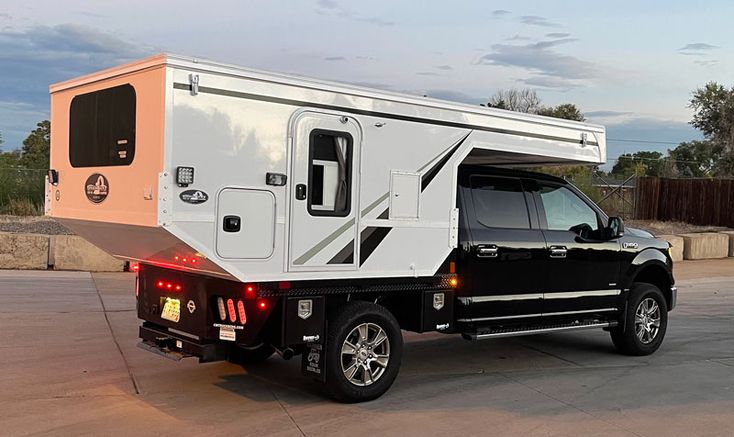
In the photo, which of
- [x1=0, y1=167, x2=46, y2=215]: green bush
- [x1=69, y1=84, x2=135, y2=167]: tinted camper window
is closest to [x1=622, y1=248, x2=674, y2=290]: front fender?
[x1=69, y1=84, x2=135, y2=167]: tinted camper window

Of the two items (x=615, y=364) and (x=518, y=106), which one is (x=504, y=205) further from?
(x=518, y=106)

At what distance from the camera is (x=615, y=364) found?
845cm

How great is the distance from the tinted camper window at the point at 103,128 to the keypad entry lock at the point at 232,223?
0.86 meters

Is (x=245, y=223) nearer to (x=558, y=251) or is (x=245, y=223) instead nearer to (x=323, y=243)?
(x=323, y=243)

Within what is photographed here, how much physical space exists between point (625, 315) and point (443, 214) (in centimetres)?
308

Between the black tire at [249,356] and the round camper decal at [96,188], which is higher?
the round camper decal at [96,188]

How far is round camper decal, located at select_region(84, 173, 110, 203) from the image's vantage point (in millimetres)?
6062

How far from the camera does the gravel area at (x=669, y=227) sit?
81.7 ft

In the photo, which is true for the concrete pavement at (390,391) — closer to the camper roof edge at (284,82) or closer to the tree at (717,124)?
the camper roof edge at (284,82)

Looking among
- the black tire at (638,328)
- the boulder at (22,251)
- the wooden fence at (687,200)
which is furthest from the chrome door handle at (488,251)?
the wooden fence at (687,200)

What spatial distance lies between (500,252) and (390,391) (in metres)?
1.81

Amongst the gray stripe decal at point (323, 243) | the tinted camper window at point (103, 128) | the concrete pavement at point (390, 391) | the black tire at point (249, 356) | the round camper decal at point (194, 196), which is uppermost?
the tinted camper window at point (103, 128)

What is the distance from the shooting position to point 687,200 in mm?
28578

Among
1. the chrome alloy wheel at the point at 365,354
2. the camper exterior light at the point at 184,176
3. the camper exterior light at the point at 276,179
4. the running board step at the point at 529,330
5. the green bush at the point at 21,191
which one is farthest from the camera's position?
the green bush at the point at 21,191
